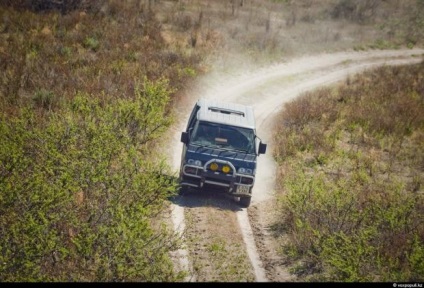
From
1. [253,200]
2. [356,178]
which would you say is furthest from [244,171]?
[356,178]

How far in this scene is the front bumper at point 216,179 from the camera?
11.3 meters

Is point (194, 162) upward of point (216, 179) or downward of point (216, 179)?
upward

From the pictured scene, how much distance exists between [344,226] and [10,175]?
25.0 ft

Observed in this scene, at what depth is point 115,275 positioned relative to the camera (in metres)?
7.48

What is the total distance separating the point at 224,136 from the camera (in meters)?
11.7

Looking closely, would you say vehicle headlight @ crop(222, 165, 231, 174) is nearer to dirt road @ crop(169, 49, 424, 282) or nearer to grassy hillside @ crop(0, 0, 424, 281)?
dirt road @ crop(169, 49, 424, 282)

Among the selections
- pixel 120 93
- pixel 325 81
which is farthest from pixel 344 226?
pixel 325 81

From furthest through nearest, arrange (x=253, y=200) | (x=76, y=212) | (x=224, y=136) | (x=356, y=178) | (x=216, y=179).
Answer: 1. (x=356, y=178)
2. (x=253, y=200)
3. (x=224, y=136)
4. (x=216, y=179)
5. (x=76, y=212)

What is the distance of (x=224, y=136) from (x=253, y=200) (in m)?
2.39

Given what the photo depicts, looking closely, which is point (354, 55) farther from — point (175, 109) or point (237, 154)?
point (237, 154)

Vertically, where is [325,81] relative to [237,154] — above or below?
above

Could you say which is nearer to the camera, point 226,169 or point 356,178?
point 226,169

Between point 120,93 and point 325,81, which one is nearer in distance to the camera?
point 120,93

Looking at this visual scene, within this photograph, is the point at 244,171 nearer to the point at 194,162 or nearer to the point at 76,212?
the point at 194,162
